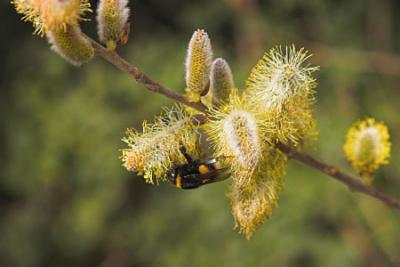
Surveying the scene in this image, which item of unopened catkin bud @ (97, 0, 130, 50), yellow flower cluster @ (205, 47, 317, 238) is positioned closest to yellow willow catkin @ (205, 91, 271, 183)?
yellow flower cluster @ (205, 47, 317, 238)

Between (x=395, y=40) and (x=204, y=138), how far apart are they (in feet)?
6.34

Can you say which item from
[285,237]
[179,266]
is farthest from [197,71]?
[179,266]

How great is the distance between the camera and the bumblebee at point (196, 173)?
122 cm

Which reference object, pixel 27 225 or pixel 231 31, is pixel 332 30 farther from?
pixel 27 225

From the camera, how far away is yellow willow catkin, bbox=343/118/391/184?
1476mm

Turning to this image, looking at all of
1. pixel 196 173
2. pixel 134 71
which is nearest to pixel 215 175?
pixel 196 173

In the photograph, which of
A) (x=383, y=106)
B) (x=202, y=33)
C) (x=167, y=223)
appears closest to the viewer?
(x=202, y=33)

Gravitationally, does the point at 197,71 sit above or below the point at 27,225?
above

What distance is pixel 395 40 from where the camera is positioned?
2.98 metres

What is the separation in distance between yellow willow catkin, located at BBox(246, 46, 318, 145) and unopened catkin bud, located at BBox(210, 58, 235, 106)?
0.16 ft

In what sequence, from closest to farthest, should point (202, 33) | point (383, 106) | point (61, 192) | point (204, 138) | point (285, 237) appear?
point (202, 33) < point (204, 138) < point (285, 237) < point (383, 106) < point (61, 192)

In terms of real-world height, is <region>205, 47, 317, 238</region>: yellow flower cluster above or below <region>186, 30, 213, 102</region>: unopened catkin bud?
below

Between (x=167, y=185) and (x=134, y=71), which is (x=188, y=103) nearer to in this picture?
(x=134, y=71)

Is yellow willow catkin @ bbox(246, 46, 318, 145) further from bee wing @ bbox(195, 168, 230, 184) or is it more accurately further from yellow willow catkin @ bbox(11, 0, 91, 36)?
yellow willow catkin @ bbox(11, 0, 91, 36)
